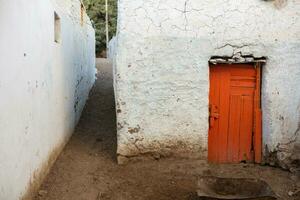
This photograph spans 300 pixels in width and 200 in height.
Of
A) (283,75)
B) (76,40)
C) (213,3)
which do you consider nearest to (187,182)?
(283,75)

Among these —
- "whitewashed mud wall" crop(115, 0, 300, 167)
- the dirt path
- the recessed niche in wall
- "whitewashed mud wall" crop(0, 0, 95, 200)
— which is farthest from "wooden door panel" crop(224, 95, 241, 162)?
the recessed niche in wall

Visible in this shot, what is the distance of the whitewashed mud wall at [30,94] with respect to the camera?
163 inches

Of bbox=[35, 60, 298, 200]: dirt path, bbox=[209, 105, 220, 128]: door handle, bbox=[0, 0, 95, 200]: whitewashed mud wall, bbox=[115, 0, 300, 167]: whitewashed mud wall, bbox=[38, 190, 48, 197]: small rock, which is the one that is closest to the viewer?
bbox=[0, 0, 95, 200]: whitewashed mud wall

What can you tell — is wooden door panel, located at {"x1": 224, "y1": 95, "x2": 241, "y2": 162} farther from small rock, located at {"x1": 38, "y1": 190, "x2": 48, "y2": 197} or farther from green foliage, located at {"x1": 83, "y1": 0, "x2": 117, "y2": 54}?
green foliage, located at {"x1": 83, "y1": 0, "x2": 117, "y2": 54}

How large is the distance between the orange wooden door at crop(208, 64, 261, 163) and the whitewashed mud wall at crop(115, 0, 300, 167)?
227 millimetres

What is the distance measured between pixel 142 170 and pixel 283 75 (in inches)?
114

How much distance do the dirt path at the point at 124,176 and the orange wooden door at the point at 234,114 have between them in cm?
30

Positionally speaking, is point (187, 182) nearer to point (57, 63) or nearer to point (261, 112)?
point (261, 112)

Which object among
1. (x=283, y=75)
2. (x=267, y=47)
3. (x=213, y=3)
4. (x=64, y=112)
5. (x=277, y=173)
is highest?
(x=213, y=3)

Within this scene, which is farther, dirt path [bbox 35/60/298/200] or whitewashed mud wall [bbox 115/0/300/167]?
whitewashed mud wall [bbox 115/0/300/167]

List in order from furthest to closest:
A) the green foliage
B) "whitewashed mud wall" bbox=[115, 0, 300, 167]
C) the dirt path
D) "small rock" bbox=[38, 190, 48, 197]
→ the green foliage, "whitewashed mud wall" bbox=[115, 0, 300, 167], the dirt path, "small rock" bbox=[38, 190, 48, 197]

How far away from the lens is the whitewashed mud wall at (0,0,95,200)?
13.5 feet

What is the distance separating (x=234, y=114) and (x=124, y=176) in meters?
2.21

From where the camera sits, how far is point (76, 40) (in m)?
10.5
